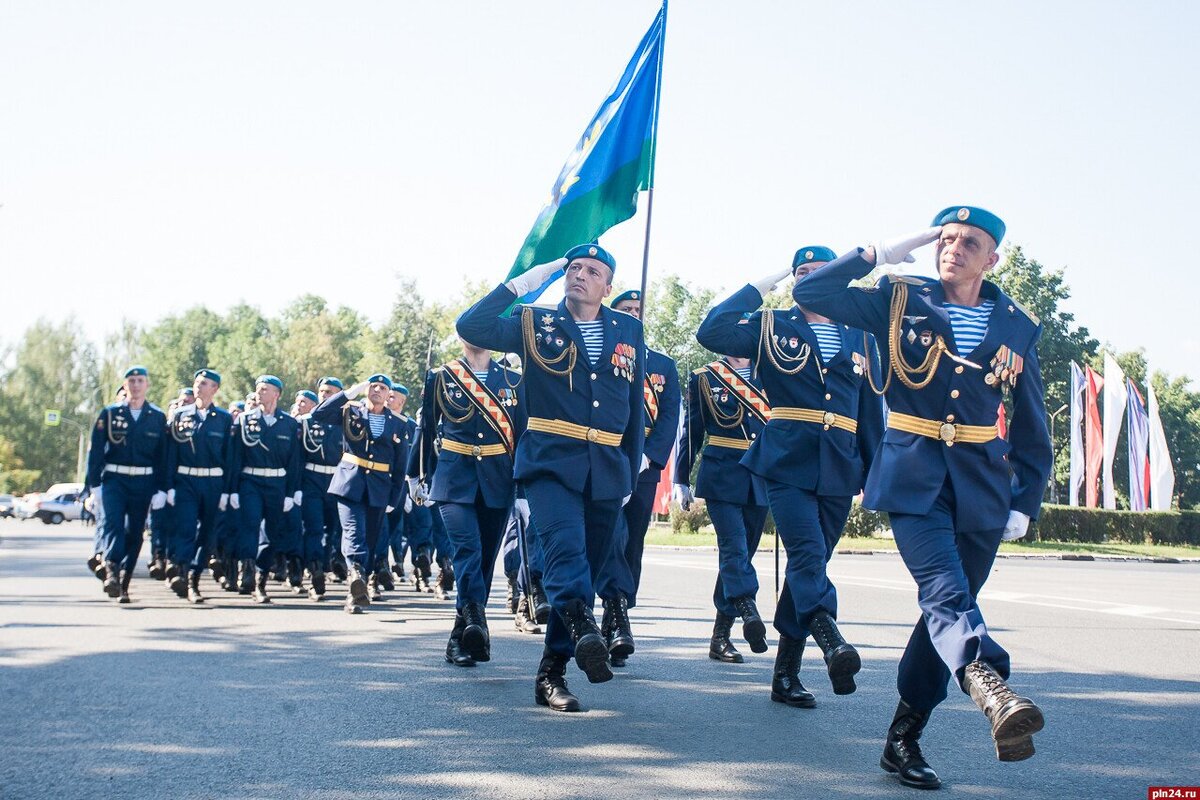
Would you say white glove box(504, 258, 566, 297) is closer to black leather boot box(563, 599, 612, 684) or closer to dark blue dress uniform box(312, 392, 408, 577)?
black leather boot box(563, 599, 612, 684)

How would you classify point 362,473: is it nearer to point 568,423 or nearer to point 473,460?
point 473,460

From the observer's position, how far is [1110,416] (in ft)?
121

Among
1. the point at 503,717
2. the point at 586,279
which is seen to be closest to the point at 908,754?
the point at 503,717

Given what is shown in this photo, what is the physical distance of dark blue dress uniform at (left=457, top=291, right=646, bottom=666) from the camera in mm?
6465

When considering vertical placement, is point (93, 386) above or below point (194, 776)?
above

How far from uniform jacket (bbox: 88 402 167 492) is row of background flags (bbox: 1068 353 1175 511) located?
2971 cm

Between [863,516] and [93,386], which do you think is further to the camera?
[93,386]

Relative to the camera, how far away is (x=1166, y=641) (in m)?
9.77

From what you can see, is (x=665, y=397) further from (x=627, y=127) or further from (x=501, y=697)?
(x=501, y=697)

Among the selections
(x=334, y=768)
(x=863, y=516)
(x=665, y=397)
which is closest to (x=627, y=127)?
(x=665, y=397)

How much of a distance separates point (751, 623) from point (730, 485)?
39.4 inches

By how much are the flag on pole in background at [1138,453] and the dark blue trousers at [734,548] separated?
31.0 m

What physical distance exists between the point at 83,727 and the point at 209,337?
107375 millimetres

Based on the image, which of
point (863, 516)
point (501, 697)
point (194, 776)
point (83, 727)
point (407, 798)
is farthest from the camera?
point (863, 516)
